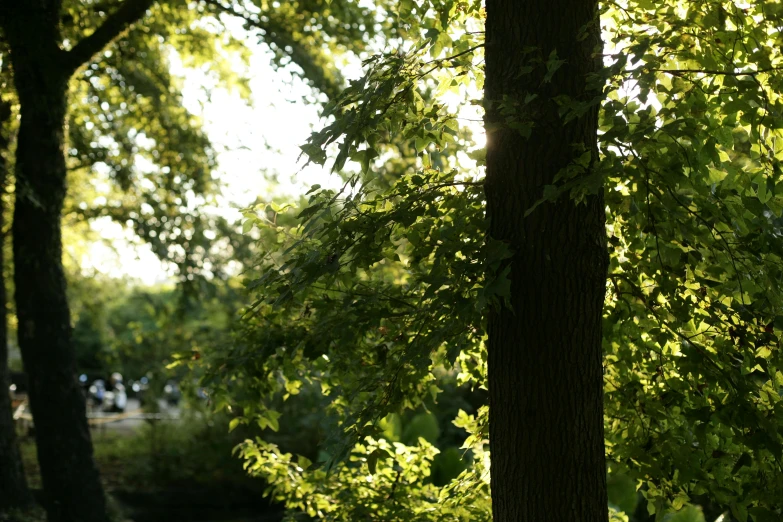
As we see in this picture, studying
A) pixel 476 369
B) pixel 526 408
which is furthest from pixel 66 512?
pixel 526 408

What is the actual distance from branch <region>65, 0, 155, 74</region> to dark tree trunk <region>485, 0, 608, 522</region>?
254 inches

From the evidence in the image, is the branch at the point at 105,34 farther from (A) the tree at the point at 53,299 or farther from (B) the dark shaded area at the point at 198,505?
(B) the dark shaded area at the point at 198,505

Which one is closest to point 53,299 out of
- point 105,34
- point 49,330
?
point 49,330

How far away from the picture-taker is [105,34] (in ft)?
28.4

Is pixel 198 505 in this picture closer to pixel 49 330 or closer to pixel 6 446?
pixel 6 446

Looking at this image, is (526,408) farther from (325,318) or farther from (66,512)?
(66,512)

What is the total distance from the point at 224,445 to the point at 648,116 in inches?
482

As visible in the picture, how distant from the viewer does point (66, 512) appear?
8.45 meters

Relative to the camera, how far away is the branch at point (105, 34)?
8451mm

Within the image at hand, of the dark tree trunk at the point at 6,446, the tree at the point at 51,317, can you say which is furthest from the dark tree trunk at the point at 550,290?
the dark tree trunk at the point at 6,446

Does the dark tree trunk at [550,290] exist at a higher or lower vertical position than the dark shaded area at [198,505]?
higher

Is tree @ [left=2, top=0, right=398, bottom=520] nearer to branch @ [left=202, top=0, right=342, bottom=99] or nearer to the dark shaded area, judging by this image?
branch @ [left=202, top=0, right=342, bottom=99]

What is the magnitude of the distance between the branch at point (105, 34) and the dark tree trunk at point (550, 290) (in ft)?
21.2

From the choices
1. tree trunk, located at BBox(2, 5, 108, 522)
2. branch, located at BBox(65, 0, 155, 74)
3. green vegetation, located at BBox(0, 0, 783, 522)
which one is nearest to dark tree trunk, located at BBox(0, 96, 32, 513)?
tree trunk, located at BBox(2, 5, 108, 522)
